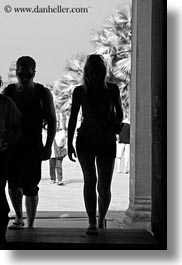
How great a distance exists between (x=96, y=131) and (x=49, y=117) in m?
0.18

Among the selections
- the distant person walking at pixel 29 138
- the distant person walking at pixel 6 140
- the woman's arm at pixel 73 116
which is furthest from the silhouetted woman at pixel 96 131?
the distant person walking at pixel 6 140

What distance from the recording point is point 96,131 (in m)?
1.79

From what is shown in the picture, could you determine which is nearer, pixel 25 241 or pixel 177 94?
pixel 25 241

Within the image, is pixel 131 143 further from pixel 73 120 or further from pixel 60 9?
pixel 60 9

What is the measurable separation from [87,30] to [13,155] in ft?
1.78

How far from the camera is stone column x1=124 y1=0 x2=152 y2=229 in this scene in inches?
70.7

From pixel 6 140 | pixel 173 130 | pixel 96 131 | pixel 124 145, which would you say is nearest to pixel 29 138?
pixel 6 140

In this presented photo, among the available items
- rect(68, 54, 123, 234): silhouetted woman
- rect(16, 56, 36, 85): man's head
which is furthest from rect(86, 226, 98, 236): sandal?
rect(16, 56, 36, 85): man's head

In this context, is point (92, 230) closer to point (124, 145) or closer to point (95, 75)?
point (124, 145)

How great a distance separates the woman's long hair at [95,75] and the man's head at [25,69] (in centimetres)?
20

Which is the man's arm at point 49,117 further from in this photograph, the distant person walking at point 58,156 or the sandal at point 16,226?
the sandal at point 16,226

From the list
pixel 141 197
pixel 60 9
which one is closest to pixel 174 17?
pixel 60 9

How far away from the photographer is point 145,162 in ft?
5.91

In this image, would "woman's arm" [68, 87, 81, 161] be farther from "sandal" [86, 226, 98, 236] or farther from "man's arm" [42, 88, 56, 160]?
"sandal" [86, 226, 98, 236]
